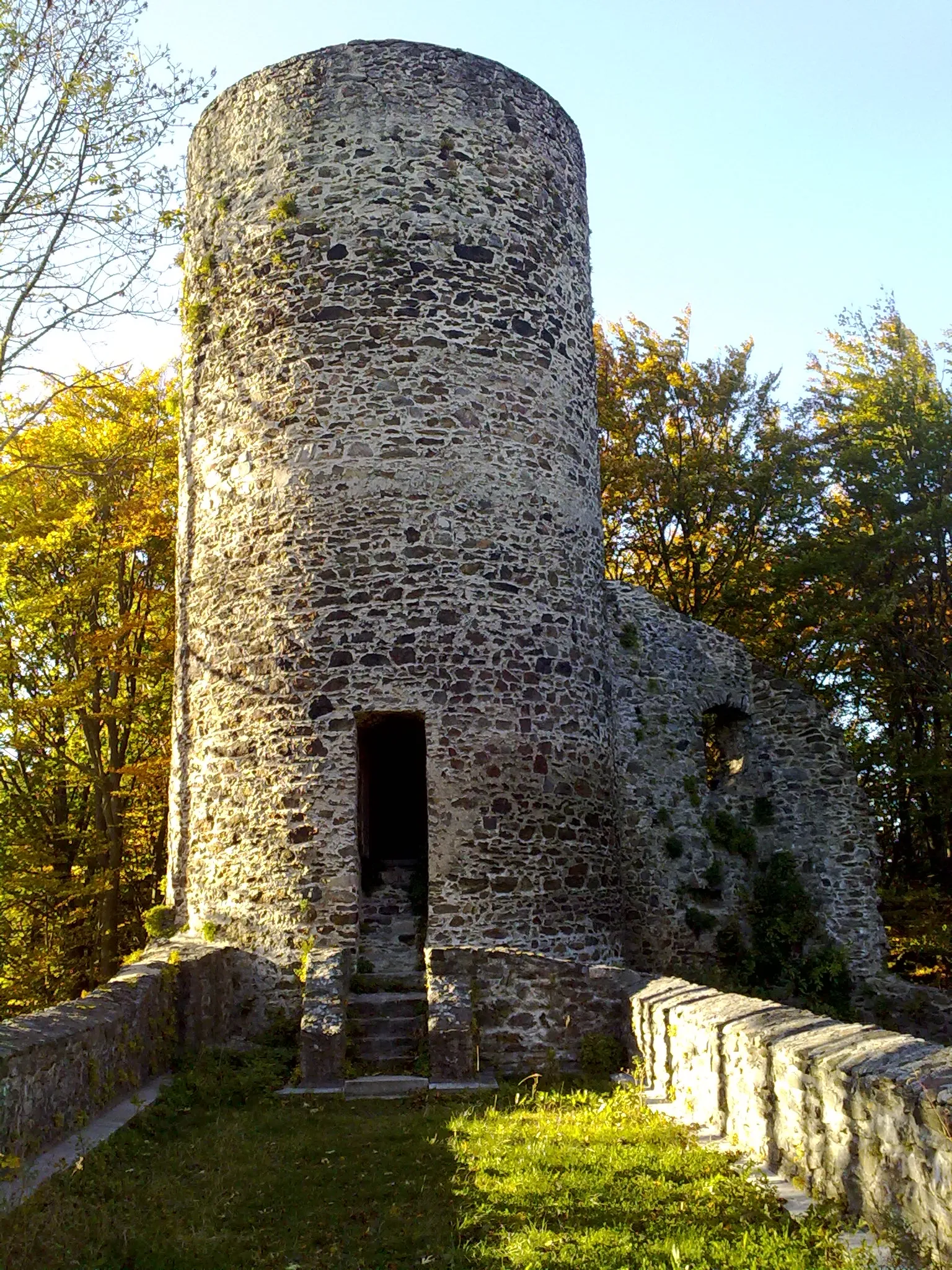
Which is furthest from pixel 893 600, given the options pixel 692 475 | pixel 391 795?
pixel 391 795

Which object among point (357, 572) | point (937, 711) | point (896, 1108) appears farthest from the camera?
point (937, 711)

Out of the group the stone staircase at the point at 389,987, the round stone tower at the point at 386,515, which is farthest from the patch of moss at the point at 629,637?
the stone staircase at the point at 389,987

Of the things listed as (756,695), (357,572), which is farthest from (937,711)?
(357,572)

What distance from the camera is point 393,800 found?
13203mm

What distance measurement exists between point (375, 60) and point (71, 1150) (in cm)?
1080

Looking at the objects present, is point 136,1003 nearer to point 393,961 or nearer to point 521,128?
point 393,961

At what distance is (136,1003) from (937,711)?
12.7 metres

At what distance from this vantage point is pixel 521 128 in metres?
12.4

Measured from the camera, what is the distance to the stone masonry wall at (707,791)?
13086 mm

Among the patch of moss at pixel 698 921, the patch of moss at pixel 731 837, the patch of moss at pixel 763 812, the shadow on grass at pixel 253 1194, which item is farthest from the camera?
the patch of moss at pixel 763 812

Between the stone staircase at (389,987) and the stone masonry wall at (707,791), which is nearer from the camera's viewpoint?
the stone staircase at (389,987)

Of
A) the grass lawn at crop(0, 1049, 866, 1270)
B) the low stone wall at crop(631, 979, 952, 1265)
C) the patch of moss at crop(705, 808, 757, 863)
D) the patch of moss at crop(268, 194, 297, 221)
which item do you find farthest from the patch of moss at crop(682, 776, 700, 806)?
the patch of moss at crop(268, 194, 297, 221)

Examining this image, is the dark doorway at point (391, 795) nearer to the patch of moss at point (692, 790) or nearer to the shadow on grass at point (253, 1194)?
the patch of moss at point (692, 790)

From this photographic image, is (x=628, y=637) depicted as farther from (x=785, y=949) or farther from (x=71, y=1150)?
(x=71, y=1150)
